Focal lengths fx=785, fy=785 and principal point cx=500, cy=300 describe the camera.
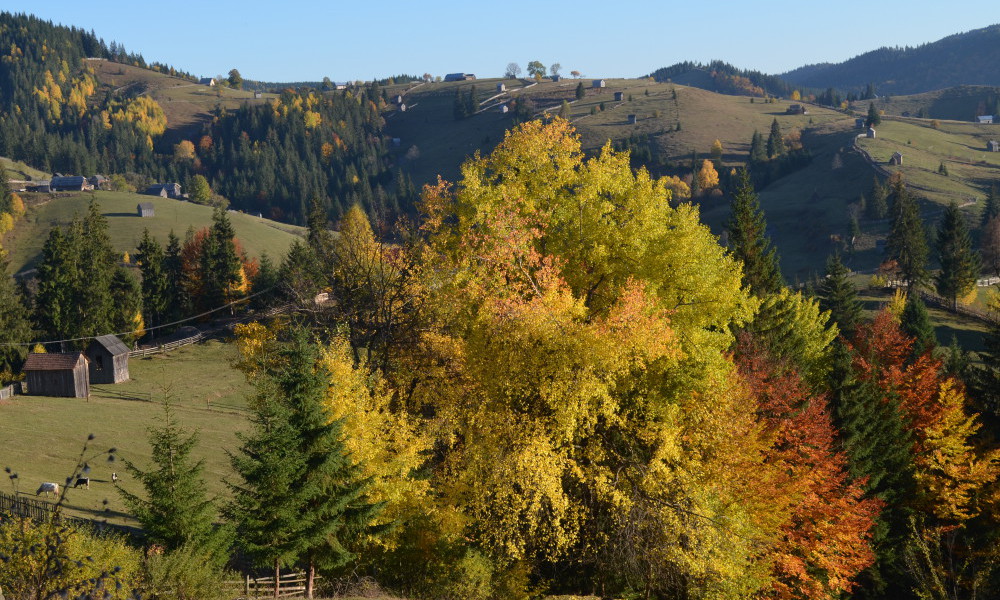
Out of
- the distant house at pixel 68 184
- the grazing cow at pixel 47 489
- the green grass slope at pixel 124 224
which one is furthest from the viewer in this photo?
the distant house at pixel 68 184

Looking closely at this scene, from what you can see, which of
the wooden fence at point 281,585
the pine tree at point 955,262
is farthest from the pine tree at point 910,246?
the wooden fence at point 281,585

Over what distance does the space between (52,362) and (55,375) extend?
0.97 metres

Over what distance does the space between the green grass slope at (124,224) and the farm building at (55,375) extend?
82.8 meters

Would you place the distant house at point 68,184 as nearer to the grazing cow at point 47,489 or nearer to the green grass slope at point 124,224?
the green grass slope at point 124,224

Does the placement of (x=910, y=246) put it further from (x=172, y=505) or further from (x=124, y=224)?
(x=124, y=224)

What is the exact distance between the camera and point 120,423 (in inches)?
1988

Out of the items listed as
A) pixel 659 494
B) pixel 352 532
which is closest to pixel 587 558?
pixel 659 494

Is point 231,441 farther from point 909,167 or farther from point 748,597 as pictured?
point 909,167

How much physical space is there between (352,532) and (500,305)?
9.09 metres

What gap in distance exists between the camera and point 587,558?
29312 millimetres

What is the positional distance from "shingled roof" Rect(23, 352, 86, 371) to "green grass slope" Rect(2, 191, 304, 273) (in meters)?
82.5

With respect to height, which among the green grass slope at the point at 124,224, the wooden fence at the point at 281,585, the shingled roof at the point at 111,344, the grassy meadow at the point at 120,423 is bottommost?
the grassy meadow at the point at 120,423

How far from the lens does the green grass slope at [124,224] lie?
143 m

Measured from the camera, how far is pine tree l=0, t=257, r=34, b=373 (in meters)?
66.9
